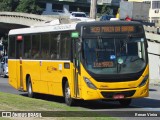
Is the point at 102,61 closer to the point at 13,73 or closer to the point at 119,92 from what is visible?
the point at 119,92

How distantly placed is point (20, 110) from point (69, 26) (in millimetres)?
5535

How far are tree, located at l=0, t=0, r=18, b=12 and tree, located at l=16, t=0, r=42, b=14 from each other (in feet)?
5.71

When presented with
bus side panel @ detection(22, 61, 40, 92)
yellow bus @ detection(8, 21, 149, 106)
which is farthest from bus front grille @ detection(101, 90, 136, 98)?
bus side panel @ detection(22, 61, 40, 92)

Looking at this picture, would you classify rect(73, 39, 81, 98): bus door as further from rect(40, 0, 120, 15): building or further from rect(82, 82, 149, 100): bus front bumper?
rect(40, 0, 120, 15): building

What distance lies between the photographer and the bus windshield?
17.8m

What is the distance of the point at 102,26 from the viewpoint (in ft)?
60.0

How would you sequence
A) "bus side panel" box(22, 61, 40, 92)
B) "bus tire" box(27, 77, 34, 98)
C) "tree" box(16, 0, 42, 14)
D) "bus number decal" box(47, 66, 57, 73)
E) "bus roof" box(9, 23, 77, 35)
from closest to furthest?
1. "bus roof" box(9, 23, 77, 35)
2. "bus number decal" box(47, 66, 57, 73)
3. "bus side panel" box(22, 61, 40, 92)
4. "bus tire" box(27, 77, 34, 98)
5. "tree" box(16, 0, 42, 14)

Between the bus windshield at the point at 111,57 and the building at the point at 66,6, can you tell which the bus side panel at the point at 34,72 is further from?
the building at the point at 66,6

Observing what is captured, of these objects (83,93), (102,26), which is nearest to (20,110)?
(83,93)

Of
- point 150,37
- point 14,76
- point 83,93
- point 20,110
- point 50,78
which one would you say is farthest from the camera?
point 150,37

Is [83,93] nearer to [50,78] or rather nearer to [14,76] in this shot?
[50,78]

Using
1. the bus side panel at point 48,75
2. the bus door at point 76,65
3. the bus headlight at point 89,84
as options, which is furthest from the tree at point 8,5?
Answer: the bus headlight at point 89,84

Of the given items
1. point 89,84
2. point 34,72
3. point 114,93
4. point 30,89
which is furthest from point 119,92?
point 30,89

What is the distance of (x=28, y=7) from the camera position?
113250mm
